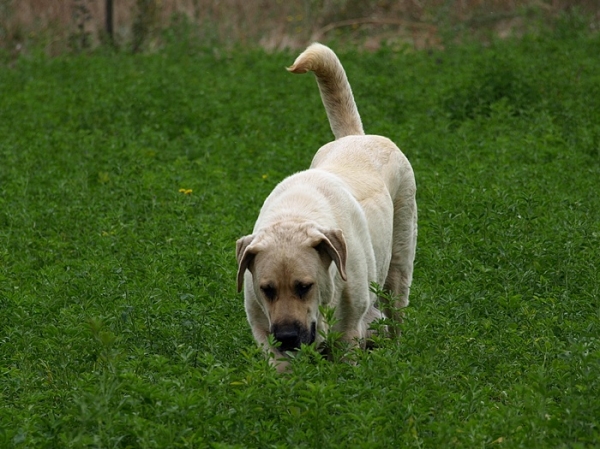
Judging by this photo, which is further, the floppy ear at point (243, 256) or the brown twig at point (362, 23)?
the brown twig at point (362, 23)

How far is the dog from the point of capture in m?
5.46

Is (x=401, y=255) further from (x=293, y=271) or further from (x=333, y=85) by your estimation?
(x=293, y=271)

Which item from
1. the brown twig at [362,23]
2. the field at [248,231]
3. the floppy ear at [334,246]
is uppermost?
the floppy ear at [334,246]

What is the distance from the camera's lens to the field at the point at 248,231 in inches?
172

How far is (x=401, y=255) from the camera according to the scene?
23.4ft

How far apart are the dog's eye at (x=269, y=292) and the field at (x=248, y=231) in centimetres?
37

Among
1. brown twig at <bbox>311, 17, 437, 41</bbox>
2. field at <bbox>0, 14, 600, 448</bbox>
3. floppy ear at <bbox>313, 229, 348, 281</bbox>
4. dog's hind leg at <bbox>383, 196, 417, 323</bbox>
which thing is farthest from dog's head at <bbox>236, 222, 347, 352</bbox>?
brown twig at <bbox>311, 17, 437, 41</bbox>

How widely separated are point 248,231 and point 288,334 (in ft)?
10.4

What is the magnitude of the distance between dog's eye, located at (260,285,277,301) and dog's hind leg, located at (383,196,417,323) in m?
1.74

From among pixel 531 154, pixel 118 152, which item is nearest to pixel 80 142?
pixel 118 152

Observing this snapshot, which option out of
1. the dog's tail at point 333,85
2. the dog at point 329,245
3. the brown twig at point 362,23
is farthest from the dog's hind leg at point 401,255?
the brown twig at point 362,23

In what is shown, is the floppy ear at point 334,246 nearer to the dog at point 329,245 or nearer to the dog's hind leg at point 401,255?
the dog at point 329,245

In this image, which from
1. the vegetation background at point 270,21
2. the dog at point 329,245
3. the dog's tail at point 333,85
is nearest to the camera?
the dog at point 329,245

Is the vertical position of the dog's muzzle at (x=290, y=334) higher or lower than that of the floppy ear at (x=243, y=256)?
lower
